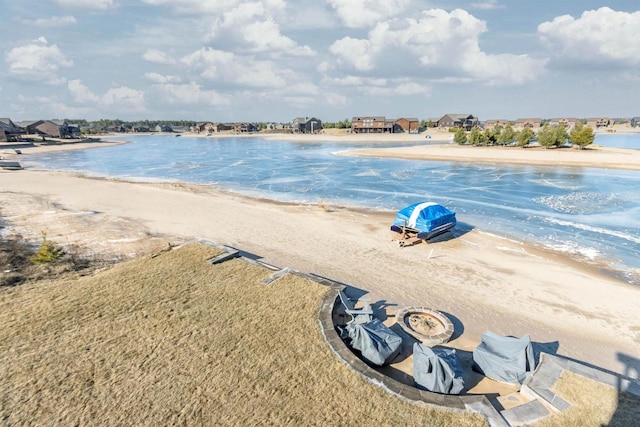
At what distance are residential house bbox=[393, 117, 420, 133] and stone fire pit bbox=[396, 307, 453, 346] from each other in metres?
152

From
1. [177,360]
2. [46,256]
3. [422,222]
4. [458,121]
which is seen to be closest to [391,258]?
[422,222]

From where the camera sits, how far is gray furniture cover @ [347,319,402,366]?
9.64 m

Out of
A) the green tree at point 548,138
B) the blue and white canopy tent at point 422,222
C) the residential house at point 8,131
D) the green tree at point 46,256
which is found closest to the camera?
the green tree at point 46,256

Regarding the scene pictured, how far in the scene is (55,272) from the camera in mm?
14891

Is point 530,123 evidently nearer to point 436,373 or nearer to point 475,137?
point 475,137

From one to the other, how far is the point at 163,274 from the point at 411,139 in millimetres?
121389

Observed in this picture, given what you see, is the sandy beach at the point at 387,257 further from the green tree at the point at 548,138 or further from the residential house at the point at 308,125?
the residential house at the point at 308,125

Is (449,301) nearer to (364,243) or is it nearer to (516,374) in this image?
(516,374)

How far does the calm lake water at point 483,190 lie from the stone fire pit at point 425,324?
1325 centimetres

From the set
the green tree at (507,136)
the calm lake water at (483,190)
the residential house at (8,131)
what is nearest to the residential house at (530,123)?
the green tree at (507,136)

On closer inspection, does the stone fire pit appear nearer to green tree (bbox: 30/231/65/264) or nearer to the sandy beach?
the sandy beach

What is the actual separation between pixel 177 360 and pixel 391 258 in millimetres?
13282

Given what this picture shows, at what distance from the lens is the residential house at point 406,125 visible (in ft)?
504

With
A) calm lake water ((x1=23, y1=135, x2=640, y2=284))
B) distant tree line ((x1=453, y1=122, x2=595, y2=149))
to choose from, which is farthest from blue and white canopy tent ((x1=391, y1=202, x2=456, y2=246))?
distant tree line ((x1=453, y1=122, x2=595, y2=149))
